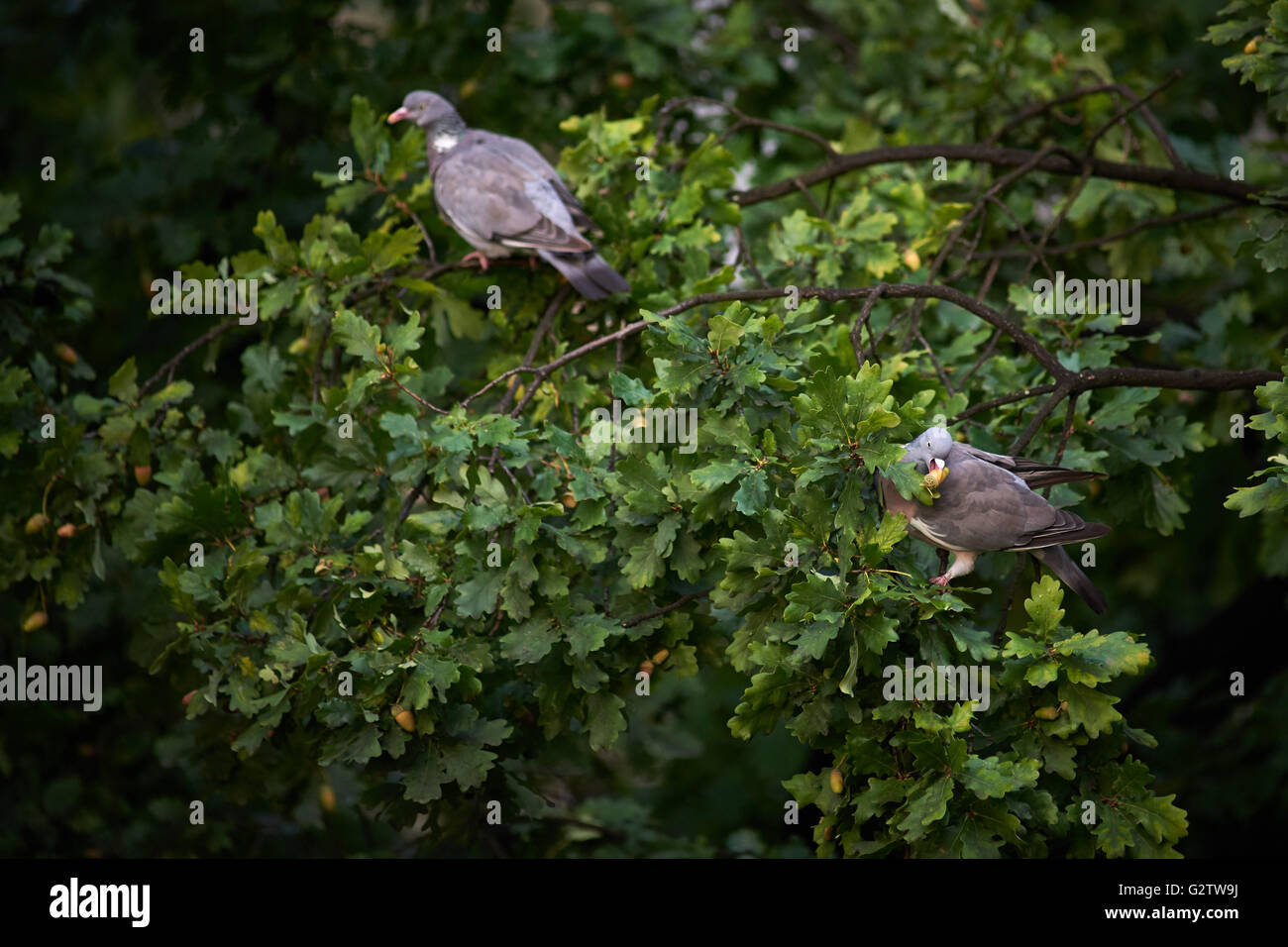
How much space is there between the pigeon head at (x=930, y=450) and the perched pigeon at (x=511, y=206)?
1471mm

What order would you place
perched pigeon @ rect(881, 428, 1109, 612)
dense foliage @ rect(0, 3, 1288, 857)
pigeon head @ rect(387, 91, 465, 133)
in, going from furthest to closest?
1. pigeon head @ rect(387, 91, 465, 133)
2. perched pigeon @ rect(881, 428, 1109, 612)
3. dense foliage @ rect(0, 3, 1288, 857)

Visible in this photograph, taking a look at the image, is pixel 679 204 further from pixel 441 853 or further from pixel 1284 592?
pixel 1284 592

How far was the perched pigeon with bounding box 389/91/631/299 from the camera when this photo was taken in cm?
448

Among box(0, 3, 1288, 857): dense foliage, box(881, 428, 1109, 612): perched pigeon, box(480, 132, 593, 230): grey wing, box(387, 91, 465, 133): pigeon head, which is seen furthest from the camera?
box(387, 91, 465, 133): pigeon head

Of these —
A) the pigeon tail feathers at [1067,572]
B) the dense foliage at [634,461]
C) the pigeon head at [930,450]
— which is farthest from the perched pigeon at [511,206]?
the pigeon tail feathers at [1067,572]

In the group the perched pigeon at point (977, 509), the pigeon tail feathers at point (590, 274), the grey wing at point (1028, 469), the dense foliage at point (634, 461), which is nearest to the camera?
the dense foliage at point (634, 461)

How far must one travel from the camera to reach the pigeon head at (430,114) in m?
5.26

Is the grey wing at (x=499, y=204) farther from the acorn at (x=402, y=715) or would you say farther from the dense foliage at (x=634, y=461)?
the acorn at (x=402, y=715)

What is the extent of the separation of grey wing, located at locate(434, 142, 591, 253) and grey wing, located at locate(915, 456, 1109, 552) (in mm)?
1691

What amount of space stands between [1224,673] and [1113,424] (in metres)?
3.27

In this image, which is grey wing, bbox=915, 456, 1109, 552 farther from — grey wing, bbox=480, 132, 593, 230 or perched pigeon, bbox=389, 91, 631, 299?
grey wing, bbox=480, 132, 593, 230

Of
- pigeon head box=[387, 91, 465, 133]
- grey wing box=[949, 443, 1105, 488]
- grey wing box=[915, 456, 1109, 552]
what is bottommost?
grey wing box=[915, 456, 1109, 552]

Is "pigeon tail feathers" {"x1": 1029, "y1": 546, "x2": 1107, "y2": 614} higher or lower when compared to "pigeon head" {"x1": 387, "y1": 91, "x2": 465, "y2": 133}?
lower

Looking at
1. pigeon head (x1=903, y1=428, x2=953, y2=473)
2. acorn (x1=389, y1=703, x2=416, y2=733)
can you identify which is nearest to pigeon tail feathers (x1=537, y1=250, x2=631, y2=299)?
pigeon head (x1=903, y1=428, x2=953, y2=473)
